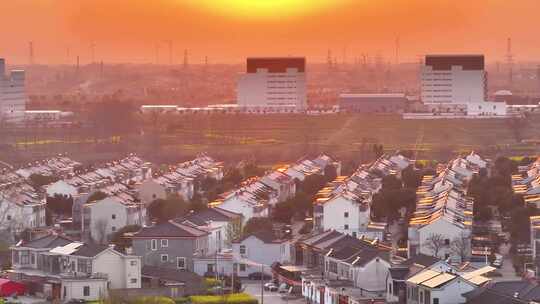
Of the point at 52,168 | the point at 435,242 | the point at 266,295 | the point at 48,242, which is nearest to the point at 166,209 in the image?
the point at 48,242

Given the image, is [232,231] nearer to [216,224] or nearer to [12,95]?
[216,224]

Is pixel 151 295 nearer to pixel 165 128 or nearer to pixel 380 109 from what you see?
pixel 165 128

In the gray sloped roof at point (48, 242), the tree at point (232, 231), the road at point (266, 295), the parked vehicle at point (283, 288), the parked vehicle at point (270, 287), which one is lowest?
the road at point (266, 295)

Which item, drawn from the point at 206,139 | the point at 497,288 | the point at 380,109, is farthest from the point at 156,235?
the point at 380,109

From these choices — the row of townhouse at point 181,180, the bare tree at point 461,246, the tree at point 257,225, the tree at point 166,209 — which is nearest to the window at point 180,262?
the tree at point 257,225

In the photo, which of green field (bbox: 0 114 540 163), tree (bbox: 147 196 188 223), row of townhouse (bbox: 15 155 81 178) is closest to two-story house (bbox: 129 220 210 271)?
tree (bbox: 147 196 188 223)

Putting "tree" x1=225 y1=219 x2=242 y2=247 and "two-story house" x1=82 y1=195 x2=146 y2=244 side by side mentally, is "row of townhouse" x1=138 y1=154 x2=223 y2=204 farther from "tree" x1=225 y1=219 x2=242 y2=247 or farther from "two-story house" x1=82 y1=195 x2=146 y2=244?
"tree" x1=225 y1=219 x2=242 y2=247

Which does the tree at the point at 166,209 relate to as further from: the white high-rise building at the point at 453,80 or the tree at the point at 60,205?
the white high-rise building at the point at 453,80
